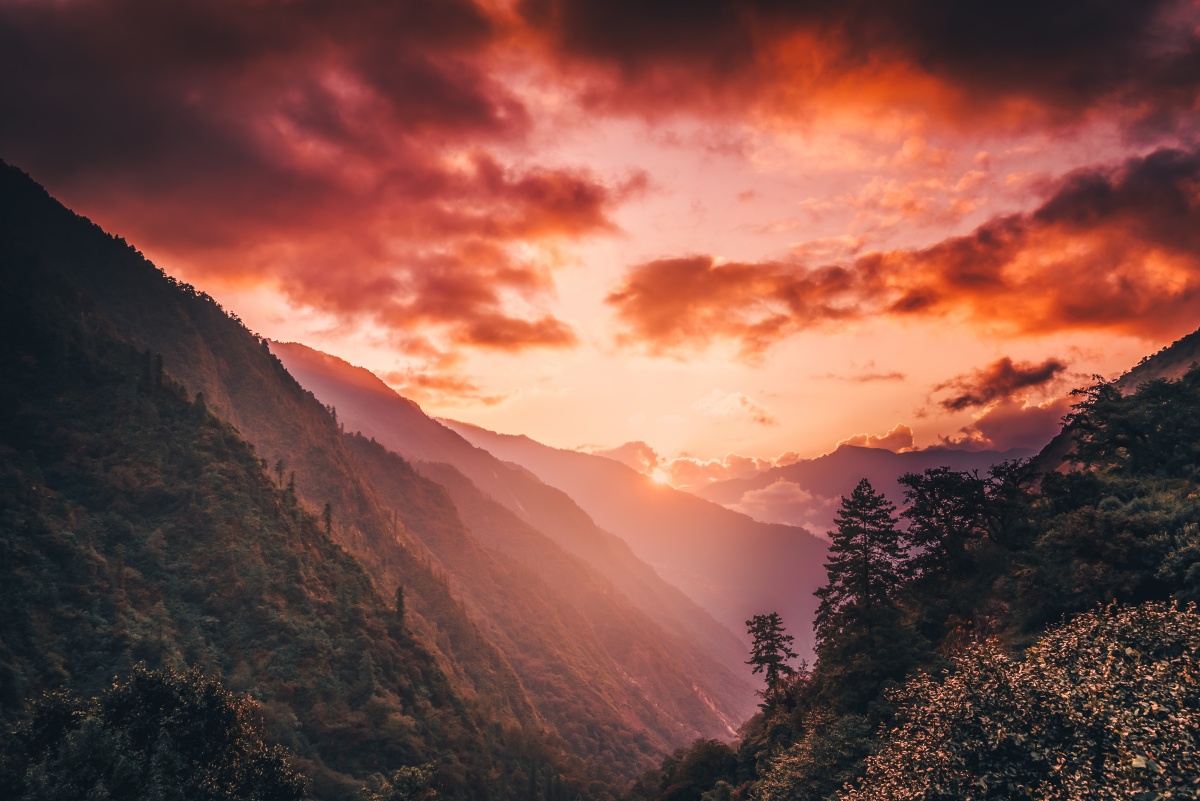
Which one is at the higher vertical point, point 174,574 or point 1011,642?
point 1011,642

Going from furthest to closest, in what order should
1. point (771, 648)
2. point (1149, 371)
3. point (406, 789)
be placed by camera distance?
point (1149, 371)
point (771, 648)
point (406, 789)

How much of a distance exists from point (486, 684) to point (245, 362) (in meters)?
98.9

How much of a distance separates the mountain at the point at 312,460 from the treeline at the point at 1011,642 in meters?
66.3

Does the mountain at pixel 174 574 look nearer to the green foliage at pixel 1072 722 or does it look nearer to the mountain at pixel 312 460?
the mountain at pixel 312 460

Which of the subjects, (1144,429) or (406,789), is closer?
(1144,429)

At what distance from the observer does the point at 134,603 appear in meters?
63.6

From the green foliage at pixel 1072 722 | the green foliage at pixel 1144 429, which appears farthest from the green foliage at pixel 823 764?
the green foliage at pixel 1144 429

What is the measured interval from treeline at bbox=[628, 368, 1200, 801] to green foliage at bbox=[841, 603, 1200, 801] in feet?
0.28

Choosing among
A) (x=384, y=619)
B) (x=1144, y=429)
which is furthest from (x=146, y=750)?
(x=1144, y=429)

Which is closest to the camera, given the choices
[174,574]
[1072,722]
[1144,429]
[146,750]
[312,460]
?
[1072,722]

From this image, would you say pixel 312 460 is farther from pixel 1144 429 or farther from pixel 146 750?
pixel 1144 429

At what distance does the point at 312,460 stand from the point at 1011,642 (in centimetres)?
13918

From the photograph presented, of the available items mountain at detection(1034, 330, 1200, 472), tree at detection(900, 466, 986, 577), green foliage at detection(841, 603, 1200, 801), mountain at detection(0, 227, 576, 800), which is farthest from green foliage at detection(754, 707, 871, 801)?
mountain at detection(1034, 330, 1200, 472)

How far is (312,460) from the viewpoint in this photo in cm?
13375
